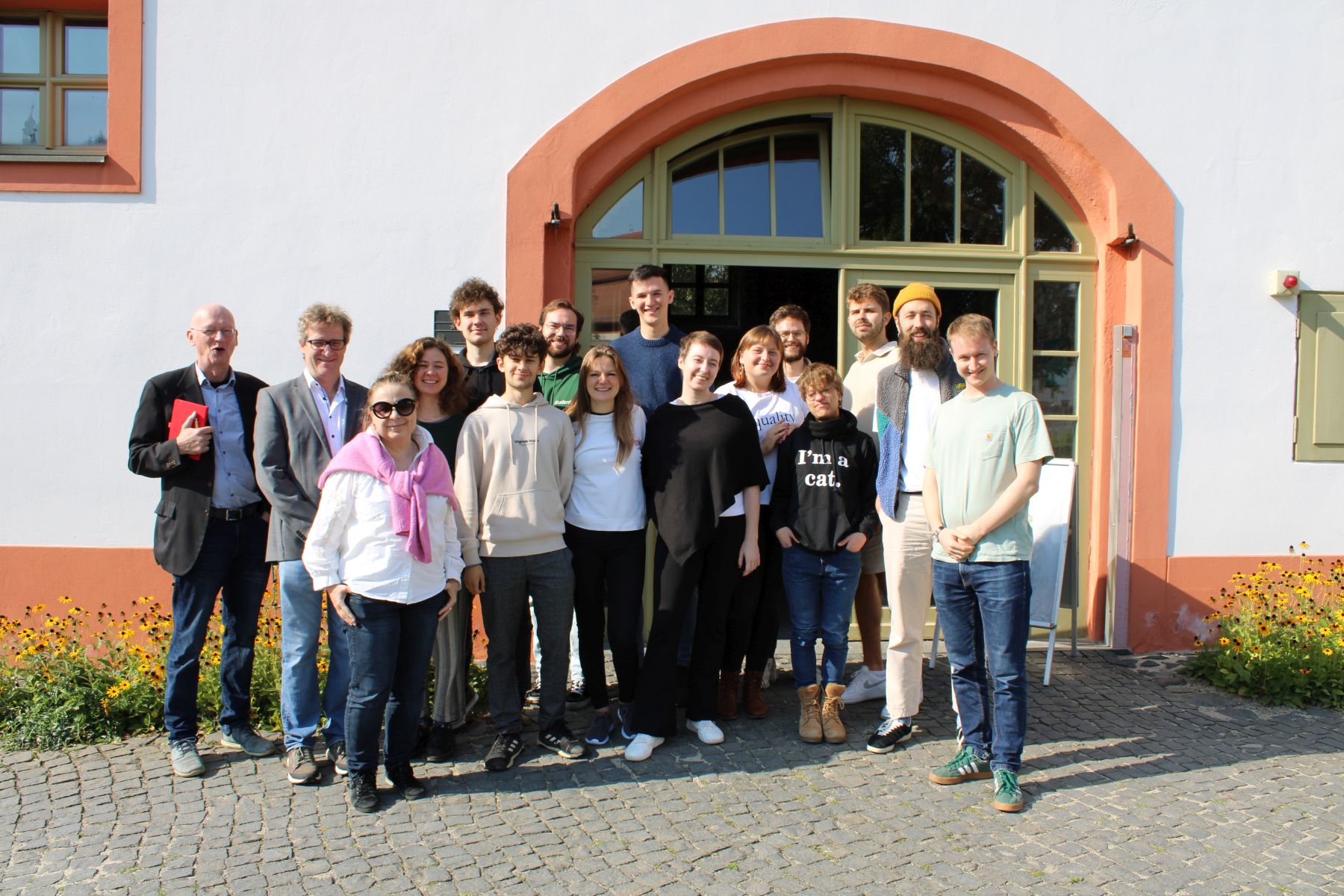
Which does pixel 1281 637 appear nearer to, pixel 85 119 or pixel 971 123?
pixel 971 123

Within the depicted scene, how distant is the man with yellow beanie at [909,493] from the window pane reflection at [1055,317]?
2061mm

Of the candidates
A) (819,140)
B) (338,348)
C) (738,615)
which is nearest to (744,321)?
(819,140)

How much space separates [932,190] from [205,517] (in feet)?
14.9

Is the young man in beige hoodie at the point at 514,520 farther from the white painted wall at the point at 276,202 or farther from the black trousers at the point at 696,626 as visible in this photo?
the white painted wall at the point at 276,202

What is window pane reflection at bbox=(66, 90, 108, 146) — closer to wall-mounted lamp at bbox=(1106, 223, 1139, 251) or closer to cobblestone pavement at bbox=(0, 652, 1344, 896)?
cobblestone pavement at bbox=(0, 652, 1344, 896)

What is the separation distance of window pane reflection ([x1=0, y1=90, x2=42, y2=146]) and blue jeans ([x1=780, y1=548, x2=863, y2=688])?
4.93 m

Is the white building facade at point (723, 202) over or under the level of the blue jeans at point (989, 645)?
over

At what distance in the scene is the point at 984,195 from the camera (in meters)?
6.27

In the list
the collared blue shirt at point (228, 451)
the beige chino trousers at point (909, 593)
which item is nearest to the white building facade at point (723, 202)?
the collared blue shirt at point (228, 451)

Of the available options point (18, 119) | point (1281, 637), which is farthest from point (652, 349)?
point (18, 119)

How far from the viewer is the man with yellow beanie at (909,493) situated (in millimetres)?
4379

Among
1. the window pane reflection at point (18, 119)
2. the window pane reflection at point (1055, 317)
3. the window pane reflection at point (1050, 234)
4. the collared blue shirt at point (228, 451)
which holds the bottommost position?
the collared blue shirt at point (228, 451)

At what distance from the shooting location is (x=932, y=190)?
6.23m

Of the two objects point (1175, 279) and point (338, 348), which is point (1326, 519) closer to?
point (1175, 279)
